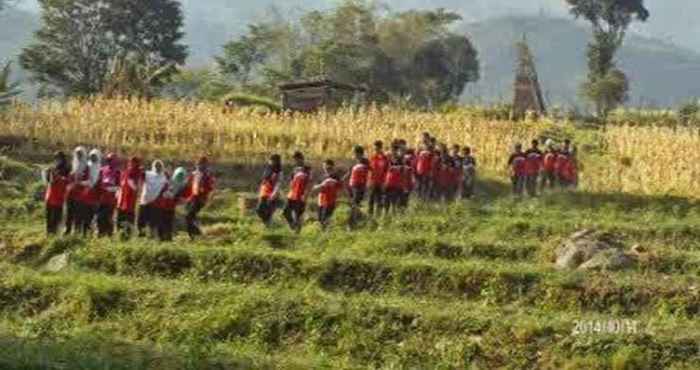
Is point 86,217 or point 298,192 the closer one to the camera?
point 86,217

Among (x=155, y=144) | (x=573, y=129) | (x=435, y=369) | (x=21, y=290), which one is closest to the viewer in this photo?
(x=435, y=369)

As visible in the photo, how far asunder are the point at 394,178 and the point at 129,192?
4.78m

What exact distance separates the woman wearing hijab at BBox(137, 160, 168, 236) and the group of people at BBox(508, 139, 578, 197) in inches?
334

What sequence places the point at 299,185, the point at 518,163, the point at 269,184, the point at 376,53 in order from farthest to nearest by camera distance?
the point at 376,53
the point at 518,163
the point at 269,184
the point at 299,185

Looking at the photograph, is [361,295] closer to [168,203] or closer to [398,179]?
[168,203]

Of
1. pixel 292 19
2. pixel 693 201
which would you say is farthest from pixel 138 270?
pixel 292 19

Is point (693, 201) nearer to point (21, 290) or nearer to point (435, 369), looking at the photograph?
point (435, 369)

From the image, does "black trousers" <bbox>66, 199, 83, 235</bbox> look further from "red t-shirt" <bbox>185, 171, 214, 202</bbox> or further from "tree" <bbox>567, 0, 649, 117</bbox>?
"tree" <bbox>567, 0, 649, 117</bbox>

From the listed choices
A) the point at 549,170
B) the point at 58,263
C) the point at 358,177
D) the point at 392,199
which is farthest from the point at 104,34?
the point at 58,263

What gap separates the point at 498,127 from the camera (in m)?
29.0

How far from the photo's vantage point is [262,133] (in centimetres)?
2794

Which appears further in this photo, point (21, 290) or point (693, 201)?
point (693, 201)

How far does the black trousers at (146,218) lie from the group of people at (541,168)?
8.45 meters

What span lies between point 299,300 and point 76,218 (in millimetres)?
6014
